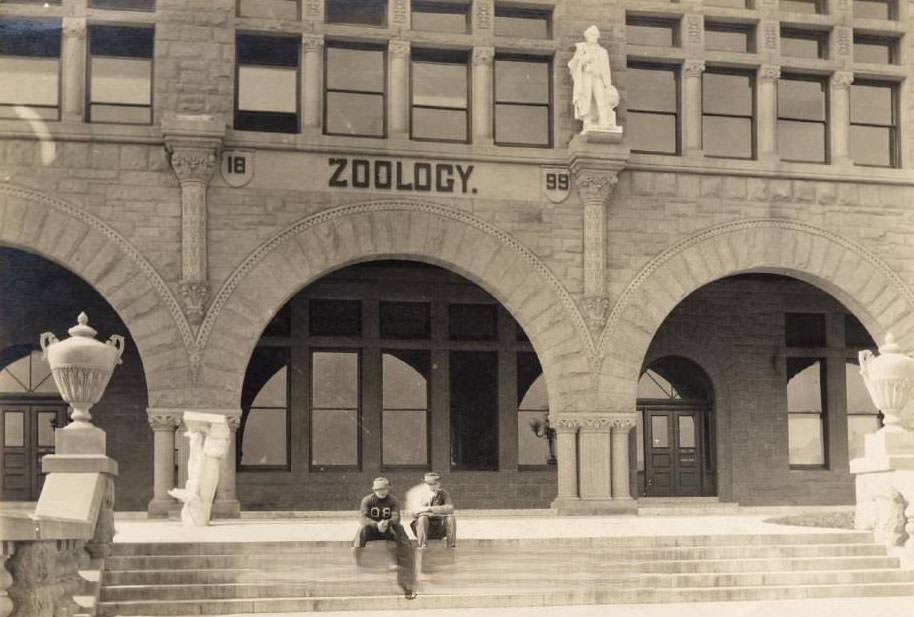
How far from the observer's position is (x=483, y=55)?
78.0ft

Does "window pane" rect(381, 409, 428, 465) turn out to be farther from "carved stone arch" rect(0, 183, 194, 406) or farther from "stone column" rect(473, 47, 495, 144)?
"stone column" rect(473, 47, 495, 144)

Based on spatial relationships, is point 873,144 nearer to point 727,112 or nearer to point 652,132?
point 727,112

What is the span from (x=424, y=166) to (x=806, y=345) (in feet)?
32.9

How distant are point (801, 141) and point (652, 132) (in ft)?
9.18

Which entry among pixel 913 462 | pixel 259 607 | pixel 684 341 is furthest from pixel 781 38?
pixel 259 607

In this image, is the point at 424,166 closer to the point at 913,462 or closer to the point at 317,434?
the point at 317,434

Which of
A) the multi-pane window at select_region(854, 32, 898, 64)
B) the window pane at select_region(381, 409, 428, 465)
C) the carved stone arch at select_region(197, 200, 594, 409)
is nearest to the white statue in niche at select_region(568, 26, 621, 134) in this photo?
the carved stone arch at select_region(197, 200, 594, 409)

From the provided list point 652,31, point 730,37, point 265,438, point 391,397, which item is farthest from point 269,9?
point 730,37

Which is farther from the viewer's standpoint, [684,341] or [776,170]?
[684,341]

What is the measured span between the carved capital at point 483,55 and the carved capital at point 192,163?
4708mm

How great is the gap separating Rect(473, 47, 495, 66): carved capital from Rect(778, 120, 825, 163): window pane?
5.41 meters

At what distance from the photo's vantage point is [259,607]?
48.6 feet

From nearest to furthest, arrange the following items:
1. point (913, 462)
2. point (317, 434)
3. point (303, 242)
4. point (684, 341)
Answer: point (913, 462), point (303, 242), point (317, 434), point (684, 341)

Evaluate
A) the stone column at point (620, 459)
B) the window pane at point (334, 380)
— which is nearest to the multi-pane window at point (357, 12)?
the window pane at point (334, 380)
